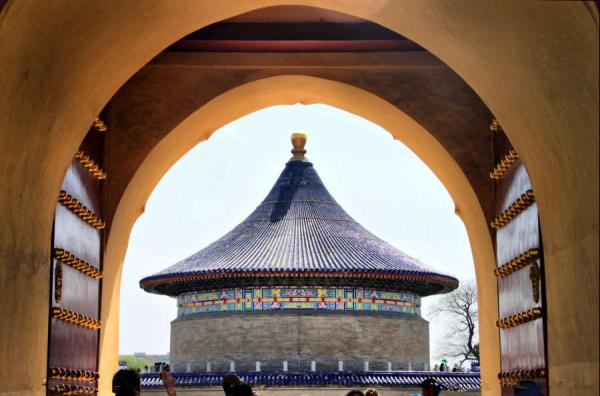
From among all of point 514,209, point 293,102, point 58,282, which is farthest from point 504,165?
point 58,282

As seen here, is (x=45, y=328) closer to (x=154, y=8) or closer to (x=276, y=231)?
(x=154, y=8)

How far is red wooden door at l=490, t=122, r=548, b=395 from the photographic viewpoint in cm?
595

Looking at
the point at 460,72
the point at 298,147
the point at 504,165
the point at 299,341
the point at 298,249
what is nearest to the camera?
the point at 460,72

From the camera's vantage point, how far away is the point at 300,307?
82.8 ft

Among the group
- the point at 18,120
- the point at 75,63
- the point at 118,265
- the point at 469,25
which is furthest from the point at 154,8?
the point at 118,265

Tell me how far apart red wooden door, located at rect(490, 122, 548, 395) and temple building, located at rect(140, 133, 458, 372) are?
1776 centimetres

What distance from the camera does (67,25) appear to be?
→ 5168 millimetres

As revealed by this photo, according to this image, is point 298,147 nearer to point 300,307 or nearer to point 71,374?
point 300,307

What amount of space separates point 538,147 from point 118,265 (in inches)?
158

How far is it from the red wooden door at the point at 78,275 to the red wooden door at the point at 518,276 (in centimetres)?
270

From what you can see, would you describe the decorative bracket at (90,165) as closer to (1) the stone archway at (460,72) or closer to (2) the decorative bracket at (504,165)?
(1) the stone archway at (460,72)

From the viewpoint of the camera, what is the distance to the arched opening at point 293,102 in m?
8.01

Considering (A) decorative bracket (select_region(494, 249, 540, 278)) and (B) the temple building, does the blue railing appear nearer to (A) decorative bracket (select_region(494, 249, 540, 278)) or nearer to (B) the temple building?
(B) the temple building

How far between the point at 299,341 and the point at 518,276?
61.7 feet
